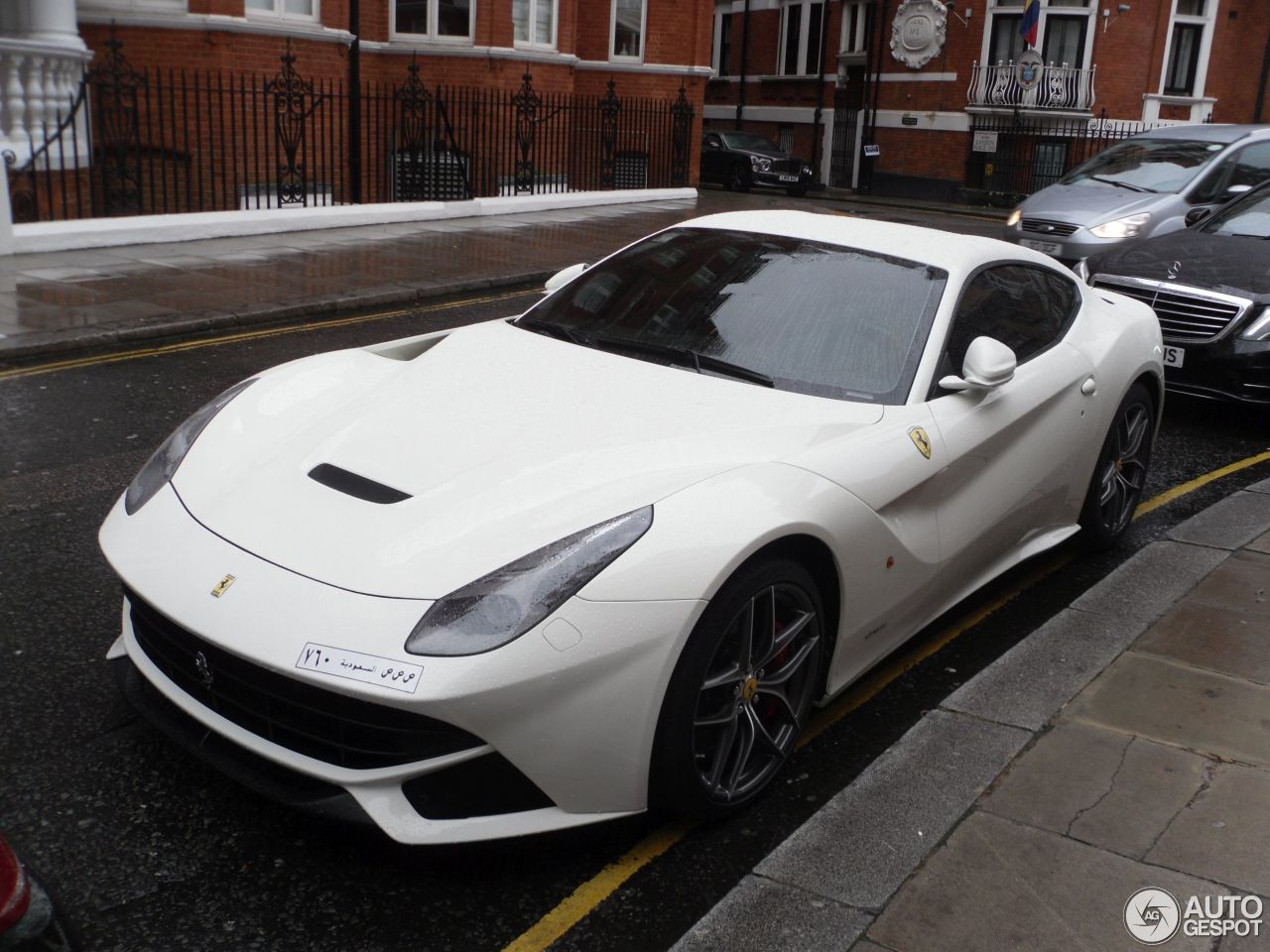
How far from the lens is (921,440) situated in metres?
3.79

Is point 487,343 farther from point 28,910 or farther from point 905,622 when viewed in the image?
point 28,910

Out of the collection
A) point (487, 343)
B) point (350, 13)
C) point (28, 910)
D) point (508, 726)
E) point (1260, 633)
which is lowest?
point (1260, 633)

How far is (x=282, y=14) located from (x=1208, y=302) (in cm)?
1398

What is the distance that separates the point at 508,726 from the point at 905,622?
166cm

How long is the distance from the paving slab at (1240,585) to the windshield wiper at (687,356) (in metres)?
2.05

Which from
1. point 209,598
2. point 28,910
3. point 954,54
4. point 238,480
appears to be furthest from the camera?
point 954,54

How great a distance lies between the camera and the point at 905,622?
12.8 feet

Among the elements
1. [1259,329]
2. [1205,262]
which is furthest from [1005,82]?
[1259,329]

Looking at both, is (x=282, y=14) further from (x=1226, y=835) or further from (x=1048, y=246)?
(x=1226, y=835)

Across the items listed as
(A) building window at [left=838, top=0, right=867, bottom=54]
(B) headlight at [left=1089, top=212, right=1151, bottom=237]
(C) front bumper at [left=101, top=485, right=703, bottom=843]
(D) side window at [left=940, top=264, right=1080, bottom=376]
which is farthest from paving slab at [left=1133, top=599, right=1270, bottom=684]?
(A) building window at [left=838, top=0, right=867, bottom=54]

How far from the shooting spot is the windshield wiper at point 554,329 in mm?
4285

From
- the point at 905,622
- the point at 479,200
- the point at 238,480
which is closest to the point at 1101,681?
the point at 905,622

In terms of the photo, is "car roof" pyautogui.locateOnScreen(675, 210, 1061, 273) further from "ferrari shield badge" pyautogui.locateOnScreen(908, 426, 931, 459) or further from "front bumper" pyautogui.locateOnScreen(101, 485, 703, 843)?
"front bumper" pyautogui.locateOnScreen(101, 485, 703, 843)

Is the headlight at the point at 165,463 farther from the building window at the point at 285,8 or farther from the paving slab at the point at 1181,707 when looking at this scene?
the building window at the point at 285,8
